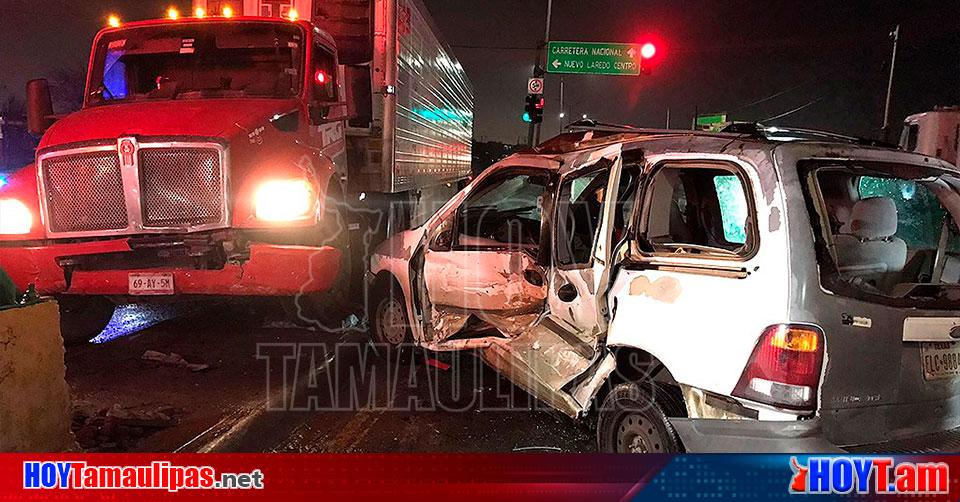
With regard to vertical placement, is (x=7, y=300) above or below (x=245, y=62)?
below

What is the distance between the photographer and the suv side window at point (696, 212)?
122 inches

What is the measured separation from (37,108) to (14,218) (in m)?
1.41

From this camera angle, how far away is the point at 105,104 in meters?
5.85

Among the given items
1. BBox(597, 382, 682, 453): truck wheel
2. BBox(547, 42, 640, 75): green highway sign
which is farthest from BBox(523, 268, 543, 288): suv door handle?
BBox(547, 42, 640, 75): green highway sign

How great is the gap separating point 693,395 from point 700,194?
1.62 metres

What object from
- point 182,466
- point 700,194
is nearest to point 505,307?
point 700,194

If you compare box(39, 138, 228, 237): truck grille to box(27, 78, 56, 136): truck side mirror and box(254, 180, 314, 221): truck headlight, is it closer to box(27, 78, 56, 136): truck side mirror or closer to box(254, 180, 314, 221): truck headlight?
box(254, 180, 314, 221): truck headlight

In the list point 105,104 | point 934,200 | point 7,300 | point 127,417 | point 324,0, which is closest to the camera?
point 7,300

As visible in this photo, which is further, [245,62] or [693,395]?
[245,62]

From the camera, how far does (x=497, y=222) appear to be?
5.61 metres

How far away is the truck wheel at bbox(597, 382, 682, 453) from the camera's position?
2949 millimetres

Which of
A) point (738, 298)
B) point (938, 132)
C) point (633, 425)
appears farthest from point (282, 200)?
point (938, 132)

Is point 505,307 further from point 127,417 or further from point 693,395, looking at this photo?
point 127,417

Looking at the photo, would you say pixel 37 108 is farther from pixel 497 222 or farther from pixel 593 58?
pixel 593 58
